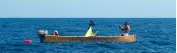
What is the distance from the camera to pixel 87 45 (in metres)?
39.0

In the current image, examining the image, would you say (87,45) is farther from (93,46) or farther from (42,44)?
(42,44)

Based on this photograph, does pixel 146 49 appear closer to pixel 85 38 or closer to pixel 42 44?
pixel 85 38

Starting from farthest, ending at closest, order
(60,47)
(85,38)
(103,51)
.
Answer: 1. (85,38)
2. (60,47)
3. (103,51)

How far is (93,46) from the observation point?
38.2 metres

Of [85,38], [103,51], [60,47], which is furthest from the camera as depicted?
[85,38]

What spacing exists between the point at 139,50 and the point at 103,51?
9.14 feet

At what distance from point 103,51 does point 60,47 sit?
14.3ft

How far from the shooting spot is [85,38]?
4025 cm

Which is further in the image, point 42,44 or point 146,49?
point 42,44

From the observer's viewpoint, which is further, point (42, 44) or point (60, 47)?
point (42, 44)

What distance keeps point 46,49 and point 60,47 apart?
1772mm

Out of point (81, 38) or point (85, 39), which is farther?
point (85, 39)

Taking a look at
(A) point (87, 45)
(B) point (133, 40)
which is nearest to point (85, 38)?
(A) point (87, 45)

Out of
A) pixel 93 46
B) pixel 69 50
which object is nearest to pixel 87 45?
pixel 93 46
